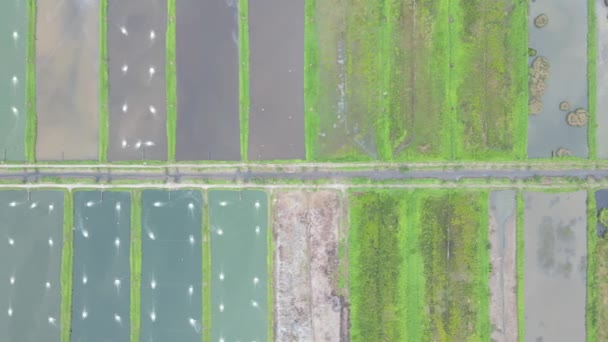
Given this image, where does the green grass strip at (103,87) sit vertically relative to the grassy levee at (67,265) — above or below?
above

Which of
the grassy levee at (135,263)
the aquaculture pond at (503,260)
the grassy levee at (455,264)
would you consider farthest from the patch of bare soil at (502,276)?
the grassy levee at (135,263)

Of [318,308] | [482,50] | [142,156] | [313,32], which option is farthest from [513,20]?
[142,156]

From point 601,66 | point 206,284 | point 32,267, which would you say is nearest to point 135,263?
point 206,284

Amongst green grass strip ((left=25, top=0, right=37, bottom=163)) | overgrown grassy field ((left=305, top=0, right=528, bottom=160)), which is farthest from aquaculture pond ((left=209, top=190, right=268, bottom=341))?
green grass strip ((left=25, top=0, right=37, bottom=163))

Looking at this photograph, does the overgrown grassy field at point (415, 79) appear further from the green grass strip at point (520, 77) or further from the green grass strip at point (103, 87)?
the green grass strip at point (103, 87)

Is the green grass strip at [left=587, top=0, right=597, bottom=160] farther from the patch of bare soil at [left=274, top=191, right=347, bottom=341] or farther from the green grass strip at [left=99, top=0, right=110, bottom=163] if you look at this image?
the green grass strip at [left=99, top=0, right=110, bottom=163]
